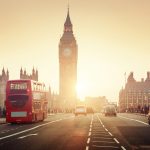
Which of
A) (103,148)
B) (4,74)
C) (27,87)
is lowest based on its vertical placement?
(103,148)

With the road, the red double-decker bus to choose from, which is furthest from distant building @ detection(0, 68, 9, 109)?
the road

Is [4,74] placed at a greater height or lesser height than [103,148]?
greater

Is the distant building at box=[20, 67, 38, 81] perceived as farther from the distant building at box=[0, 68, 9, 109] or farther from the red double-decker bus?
the red double-decker bus

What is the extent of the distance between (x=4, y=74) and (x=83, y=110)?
98893mm

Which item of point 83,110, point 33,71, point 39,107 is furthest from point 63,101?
point 39,107

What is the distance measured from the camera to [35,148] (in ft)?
63.9

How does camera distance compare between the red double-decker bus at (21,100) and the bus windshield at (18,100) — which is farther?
the bus windshield at (18,100)

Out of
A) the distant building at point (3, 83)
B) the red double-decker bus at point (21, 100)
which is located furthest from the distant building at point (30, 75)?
the red double-decker bus at point (21, 100)

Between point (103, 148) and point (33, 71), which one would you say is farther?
point (33, 71)

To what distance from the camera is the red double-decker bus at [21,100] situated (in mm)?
43375

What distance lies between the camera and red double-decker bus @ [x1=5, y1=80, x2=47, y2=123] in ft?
142

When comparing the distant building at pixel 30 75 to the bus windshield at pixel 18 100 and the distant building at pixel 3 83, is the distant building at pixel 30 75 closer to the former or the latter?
the distant building at pixel 3 83

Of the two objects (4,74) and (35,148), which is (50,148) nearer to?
(35,148)

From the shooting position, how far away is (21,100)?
44.1 m
